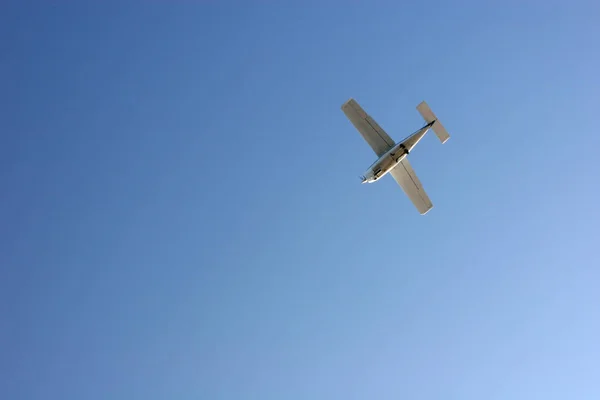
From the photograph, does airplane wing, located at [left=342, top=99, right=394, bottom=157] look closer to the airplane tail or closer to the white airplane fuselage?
the white airplane fuselage

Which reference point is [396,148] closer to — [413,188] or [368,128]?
[368,128]

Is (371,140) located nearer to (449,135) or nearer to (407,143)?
(407,143)

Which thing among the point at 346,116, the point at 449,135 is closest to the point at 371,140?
the point at 346,116

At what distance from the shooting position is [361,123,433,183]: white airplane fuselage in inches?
1909

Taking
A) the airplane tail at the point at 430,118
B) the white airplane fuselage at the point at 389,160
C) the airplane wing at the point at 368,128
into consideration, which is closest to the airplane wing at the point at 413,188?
the white airplane fuselage at the point at 389,160

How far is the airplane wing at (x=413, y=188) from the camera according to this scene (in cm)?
5197

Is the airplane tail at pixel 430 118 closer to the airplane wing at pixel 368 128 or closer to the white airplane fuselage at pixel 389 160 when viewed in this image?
the white airplane fuselage at pixel 389 160

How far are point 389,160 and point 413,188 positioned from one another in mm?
4939

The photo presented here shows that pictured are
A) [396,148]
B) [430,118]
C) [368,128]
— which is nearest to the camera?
[396,148]

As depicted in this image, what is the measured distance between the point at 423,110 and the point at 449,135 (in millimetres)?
3216

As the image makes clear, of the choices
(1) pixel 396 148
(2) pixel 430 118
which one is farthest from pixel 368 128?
(2) pixel 430 118

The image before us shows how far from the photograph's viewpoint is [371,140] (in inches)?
1978

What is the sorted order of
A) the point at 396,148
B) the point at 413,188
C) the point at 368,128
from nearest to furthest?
the point at 396,148 < the point at 368,128 < the point at 413,188

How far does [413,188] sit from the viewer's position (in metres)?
52.2
